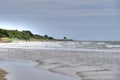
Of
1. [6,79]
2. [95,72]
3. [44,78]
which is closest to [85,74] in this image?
[95,72]

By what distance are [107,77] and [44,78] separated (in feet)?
9.95

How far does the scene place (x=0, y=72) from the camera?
19.2m

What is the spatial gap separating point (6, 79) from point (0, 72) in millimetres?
2421

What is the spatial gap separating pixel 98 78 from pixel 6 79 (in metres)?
4.31

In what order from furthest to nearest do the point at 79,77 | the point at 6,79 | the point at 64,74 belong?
the point at 64,74
the point at 79,77
the point at 6,79

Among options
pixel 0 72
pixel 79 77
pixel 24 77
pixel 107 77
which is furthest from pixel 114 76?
pixel 0 72

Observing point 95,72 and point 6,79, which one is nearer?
point 6,79

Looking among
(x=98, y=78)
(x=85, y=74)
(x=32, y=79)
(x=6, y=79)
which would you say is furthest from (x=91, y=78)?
(x=6, y=79)

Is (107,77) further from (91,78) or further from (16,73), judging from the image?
(16,73)

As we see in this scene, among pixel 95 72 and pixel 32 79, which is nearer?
pixel 32 79

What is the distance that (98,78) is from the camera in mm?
17391

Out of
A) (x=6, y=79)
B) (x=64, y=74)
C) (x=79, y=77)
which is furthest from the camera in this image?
(x=64, y=74)

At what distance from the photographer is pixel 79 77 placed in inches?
710

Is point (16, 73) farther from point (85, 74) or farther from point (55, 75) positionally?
point (85, 74)
